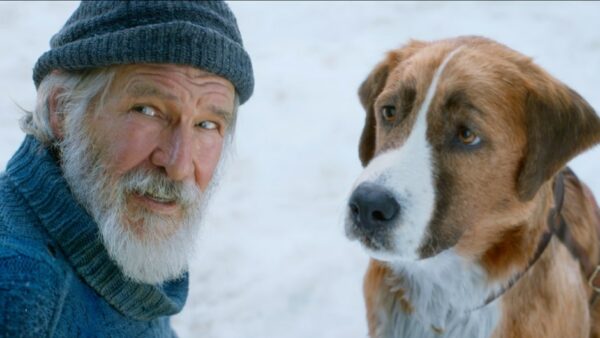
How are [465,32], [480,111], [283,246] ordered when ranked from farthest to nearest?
[465,32], [283,246], [480,111]

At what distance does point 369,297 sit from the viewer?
3.38 meters

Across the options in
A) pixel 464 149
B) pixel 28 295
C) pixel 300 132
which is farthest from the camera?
pixel 300 132

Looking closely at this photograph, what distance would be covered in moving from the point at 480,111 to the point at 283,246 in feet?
8.67

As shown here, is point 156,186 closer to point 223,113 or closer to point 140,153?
point 140,153

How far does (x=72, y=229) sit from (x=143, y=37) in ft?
2.48

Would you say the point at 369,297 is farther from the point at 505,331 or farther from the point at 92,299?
the point at 92,299

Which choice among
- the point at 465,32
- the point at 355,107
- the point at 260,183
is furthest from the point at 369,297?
the point at 465,32

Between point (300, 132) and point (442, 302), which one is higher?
point (442, 302)

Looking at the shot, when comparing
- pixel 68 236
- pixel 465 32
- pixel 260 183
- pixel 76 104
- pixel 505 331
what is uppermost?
pixel 76 104

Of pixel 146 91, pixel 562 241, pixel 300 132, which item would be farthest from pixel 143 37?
pixel 300 132

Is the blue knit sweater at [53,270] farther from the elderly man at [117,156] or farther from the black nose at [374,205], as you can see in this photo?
the black nose at [374,205]

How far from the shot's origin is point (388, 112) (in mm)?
2910

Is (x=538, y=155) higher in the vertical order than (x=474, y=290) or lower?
higher

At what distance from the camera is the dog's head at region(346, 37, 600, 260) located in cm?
262
